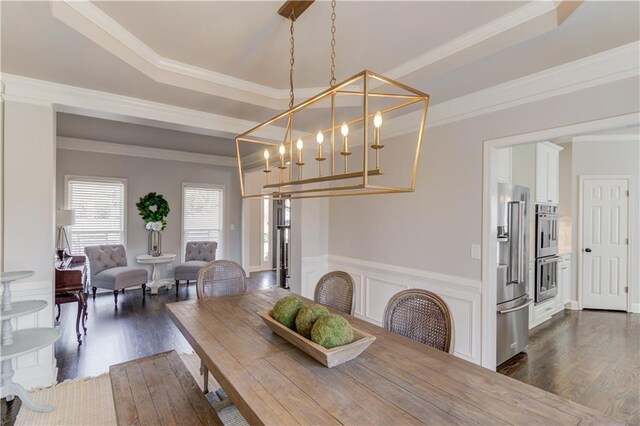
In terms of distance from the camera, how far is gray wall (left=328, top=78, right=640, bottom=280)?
2195 millimetres

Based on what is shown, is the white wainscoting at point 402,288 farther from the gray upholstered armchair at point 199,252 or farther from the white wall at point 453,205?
the gray upholstered armchair at point 199,252

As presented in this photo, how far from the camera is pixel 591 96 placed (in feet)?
7.07

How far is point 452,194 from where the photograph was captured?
303cm

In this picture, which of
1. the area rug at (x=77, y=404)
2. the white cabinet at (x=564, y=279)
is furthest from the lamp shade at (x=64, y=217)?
the white cabinet at (x=564, y=279)

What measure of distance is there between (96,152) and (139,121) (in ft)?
10.5

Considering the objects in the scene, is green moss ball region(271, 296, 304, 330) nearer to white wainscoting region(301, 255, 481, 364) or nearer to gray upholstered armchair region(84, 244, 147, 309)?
white wainscoting region(301, 255, 481, 364)

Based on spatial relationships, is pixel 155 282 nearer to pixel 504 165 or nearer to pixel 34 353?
pixel 34 353

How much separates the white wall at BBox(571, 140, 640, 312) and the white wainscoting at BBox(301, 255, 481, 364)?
139 inches

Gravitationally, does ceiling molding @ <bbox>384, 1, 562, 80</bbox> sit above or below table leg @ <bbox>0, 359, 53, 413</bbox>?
above

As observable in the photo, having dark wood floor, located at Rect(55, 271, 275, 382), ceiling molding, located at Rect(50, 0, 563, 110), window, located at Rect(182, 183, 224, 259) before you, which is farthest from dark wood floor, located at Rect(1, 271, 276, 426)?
ceiling molding, located at Rect(50, 0, 563, 110)

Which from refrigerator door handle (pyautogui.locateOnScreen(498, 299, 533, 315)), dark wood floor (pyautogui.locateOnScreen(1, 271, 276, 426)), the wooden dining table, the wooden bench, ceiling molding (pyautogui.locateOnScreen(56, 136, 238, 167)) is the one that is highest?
ceiling molding (pyautogui.locateOnScreen(56, 136, 238, 167))

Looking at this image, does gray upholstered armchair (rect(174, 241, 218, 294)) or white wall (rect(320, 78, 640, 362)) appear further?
gray upholstered armchair (rect(174, 241, 218, 294))

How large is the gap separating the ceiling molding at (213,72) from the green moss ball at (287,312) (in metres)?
2.03

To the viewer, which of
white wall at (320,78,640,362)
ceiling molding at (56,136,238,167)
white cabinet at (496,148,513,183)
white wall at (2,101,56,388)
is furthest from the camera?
ceiling molding at (56,136,238,167)
